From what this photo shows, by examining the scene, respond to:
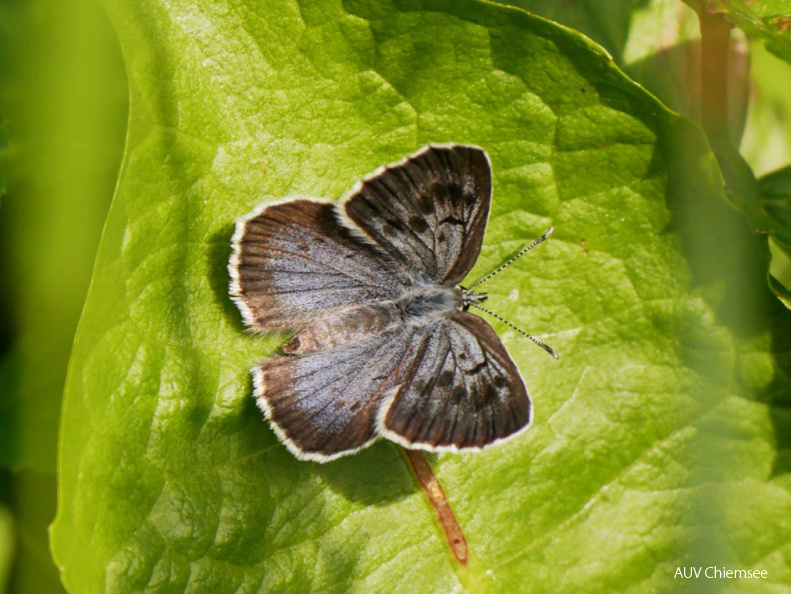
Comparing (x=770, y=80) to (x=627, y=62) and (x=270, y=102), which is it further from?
(x=270, y=102)

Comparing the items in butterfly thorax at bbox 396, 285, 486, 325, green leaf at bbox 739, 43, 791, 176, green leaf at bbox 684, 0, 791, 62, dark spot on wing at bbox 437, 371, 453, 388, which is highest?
green leaf at bbox 684, 0, 791, 62

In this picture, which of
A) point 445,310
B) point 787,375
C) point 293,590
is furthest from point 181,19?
point 787,375

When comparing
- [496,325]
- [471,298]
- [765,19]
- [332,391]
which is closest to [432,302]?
[471,298]

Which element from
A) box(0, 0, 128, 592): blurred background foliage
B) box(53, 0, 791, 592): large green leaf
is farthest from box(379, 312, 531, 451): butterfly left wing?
box(0, 0, 128, 592): blurred background foliage

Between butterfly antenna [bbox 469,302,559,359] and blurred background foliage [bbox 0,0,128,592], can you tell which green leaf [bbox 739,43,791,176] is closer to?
butterfly antenna [bbox 469,302,559,359]

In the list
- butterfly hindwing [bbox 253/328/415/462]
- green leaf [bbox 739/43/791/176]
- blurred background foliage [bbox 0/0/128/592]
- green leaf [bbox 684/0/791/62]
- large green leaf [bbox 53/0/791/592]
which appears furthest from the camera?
green leaf [bbox 739/43/791/176]

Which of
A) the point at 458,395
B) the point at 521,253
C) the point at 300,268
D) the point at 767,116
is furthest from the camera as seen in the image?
the point at 767,116

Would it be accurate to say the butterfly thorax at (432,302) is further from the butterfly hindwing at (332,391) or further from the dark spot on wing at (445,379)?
the dark spot on wing at (445,379)

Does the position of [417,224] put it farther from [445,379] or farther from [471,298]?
[445,379]
